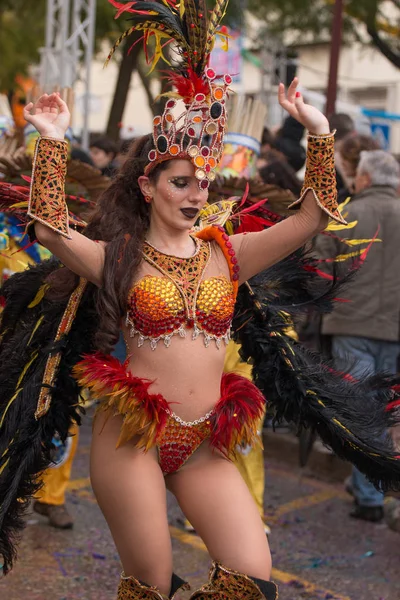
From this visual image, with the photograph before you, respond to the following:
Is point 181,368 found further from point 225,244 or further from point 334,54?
point 334,54

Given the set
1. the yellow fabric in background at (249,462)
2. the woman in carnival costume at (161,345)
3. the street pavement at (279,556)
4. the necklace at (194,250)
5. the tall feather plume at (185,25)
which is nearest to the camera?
the woman in carnival costume at (161,345)

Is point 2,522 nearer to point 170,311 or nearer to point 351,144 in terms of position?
point 170,311

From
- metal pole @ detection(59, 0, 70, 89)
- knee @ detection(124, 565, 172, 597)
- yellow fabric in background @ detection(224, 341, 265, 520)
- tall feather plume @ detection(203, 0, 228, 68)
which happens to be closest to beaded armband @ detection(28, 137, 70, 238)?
tall feather plume @ detection(203, 0, 228, 68)

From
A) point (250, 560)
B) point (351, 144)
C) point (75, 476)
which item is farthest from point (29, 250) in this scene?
point (250, 560)

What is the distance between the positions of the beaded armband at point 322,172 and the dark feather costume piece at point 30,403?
0.88 metres

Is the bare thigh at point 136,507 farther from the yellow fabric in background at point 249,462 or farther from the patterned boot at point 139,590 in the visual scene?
the yellow fabric in background at point 249,462

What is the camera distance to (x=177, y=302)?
121 inches

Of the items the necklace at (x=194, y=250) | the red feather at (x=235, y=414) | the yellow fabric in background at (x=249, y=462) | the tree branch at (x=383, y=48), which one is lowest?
the yellow fabric in background at (x=249, y=462)

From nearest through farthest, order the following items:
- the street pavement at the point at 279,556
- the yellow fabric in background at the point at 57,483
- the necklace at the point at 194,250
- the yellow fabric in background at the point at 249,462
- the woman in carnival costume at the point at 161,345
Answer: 1. the woman in carnival costume at the point at 161,345
2. the necklace at the point at 194,250
3. the street pavement at the point at 279,556
4. the yellow fabric in background at the point at 249,462
5. the yellow fabric in background at the point at 57,483

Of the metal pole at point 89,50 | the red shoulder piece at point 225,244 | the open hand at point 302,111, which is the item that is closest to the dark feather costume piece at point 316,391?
the red shoulder piece at point 225,244

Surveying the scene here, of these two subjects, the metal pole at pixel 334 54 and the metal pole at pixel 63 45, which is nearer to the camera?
the metal pole at pixel 334 54

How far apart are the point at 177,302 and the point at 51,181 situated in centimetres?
57

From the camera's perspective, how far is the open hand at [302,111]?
9.86ft

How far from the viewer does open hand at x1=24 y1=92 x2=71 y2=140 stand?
2.91 meters
